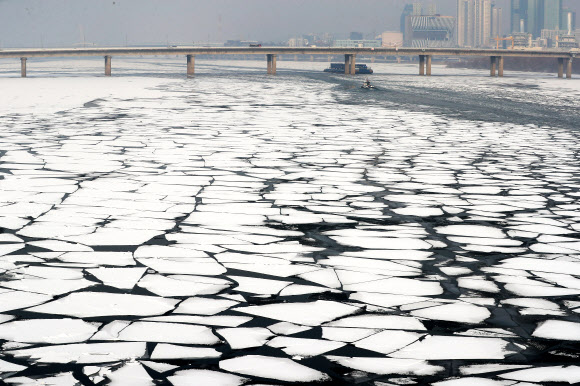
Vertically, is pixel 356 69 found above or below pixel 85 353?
above

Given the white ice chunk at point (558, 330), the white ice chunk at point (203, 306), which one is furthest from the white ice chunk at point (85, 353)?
the white ice chunk at point (558, 330)

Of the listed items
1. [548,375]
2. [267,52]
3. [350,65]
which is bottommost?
[548,375]

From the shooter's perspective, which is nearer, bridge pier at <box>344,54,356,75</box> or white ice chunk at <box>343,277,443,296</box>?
white ice chunk at <box>343,277,443,296</box>

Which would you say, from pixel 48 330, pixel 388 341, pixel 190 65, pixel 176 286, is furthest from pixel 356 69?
pixel 48 330

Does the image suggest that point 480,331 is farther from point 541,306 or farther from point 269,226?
point 269,226

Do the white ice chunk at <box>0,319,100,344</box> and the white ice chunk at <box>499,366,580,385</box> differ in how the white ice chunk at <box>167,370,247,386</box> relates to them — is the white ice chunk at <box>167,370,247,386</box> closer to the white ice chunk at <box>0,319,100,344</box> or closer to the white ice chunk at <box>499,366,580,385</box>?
the white ice chunk at <box>0,319,100,344</box>

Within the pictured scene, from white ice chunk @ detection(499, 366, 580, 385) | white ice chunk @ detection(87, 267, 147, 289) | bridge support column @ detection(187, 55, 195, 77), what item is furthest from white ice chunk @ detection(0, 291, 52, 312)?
bridge support column @ detection(187, 55, 195, 77)

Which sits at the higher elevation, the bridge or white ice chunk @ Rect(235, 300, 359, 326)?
the bridge

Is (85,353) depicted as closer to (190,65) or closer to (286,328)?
(286,328)
